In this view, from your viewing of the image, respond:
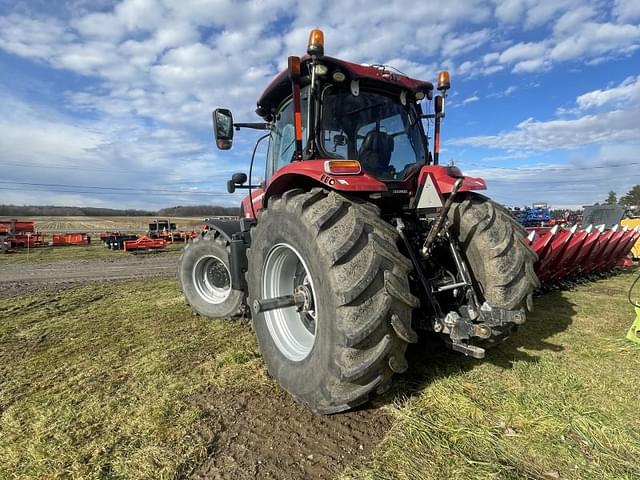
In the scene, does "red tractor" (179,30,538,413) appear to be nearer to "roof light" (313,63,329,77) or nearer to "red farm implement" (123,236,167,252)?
"roof light" (313,63,329,77)

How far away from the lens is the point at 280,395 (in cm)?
268

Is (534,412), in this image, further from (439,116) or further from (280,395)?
(439,116)

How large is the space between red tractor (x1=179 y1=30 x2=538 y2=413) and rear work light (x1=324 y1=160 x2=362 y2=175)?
0.03ft

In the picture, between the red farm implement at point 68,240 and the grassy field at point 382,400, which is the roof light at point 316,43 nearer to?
the grassy field at point 382,400

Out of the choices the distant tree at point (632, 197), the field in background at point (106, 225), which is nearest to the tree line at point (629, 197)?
the distant tree at point (632, 197)

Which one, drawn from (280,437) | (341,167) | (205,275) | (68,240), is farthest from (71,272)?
(68,240)

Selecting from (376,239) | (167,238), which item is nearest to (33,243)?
(167,238)

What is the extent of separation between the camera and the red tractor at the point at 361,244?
2.11 meters

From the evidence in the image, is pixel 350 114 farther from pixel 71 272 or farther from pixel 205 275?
pixel 71 272

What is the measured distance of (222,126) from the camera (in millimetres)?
4152

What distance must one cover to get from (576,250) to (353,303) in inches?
220

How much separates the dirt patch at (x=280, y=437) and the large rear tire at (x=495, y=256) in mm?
1111

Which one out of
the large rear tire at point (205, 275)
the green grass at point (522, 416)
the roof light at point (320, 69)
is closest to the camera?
the green grass at point (522, 416)

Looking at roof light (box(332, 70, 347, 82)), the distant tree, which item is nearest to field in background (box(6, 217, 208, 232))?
roof light (box(332, 70, 347, 82))
